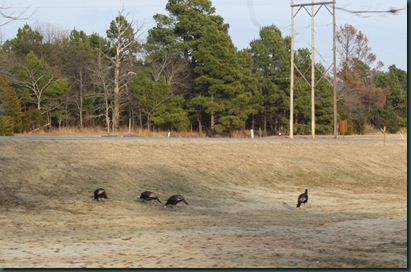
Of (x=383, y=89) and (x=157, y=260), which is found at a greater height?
(x=383, y=89)

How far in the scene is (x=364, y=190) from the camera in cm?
2967

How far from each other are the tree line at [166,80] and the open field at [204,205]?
23.3 metres

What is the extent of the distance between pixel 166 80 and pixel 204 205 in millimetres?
43604

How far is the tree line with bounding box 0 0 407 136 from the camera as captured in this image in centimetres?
6094

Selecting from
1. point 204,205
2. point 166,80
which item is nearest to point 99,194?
point 204,205

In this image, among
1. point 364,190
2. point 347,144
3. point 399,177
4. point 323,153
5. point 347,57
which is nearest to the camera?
point 364,190

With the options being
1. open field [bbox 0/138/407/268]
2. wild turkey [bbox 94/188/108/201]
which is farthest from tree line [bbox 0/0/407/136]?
wild turkey [bbox 94/188/108/201]

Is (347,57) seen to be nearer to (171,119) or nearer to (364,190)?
(171,119)

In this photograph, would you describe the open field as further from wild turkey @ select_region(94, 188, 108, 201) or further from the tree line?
the tree line

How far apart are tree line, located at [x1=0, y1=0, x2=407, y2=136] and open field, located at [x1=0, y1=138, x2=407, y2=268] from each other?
23.3m

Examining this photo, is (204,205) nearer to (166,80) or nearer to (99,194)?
(99,194)

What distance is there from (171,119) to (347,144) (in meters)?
23.0

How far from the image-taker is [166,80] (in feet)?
216

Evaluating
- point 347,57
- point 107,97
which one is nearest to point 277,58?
point 107,97
